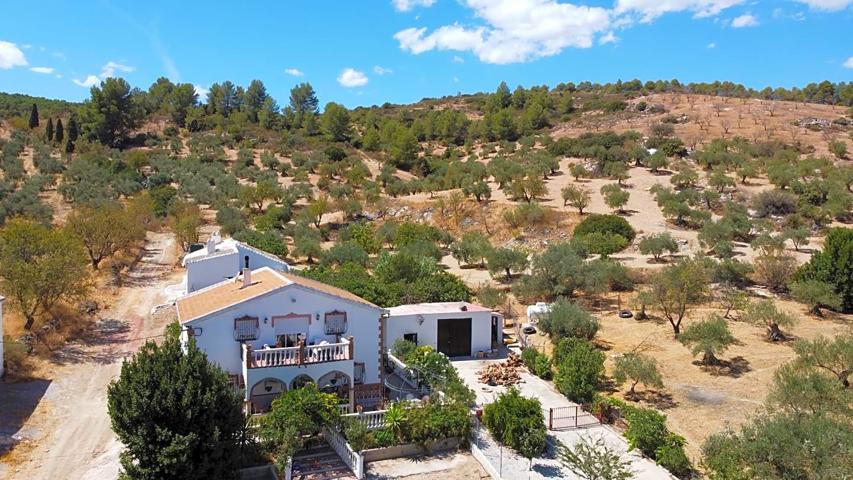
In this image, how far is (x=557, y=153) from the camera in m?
74.0

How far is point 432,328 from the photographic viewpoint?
2444 cm

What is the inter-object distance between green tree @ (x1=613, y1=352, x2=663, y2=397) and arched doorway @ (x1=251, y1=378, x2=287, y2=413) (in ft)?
35.8

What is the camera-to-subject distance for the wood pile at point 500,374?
22188 millimetres

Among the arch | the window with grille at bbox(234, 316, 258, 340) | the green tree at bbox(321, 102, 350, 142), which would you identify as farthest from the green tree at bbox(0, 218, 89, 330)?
the green tree at bbox(321, 102, 350, 142)

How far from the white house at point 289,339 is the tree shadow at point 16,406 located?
15.8 ft

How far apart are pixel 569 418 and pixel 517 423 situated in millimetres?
2971

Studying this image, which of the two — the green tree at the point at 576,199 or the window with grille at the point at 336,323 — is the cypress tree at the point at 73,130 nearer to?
the green tree at the point at 576,199

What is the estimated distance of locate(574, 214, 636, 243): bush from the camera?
145 feet

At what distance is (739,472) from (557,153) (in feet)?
206

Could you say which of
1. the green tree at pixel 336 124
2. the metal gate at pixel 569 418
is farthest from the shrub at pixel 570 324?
the green tree at pixel 336 124

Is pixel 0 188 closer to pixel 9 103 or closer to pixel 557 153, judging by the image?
pixel 557 153

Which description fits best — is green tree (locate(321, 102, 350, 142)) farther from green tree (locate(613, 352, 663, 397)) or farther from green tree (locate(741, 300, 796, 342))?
green tree (locate(613, 352, 663, 397))

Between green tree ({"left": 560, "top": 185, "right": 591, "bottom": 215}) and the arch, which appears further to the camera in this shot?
green tree ({"left": 560, "top": 185, "right": 591, "bottom": 215})

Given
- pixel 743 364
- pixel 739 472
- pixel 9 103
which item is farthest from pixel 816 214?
pixel 9 103
